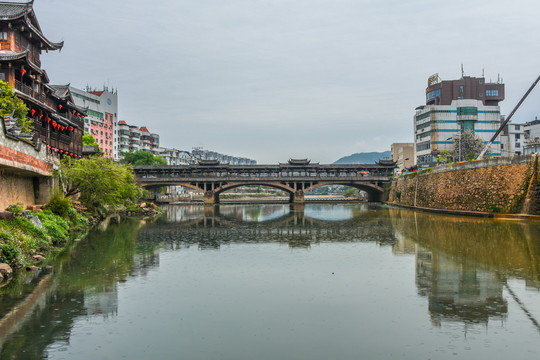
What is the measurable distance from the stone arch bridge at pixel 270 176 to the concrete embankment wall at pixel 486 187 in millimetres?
31565

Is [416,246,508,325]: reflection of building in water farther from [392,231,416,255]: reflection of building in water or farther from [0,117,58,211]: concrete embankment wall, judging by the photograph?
[0,117,58,211]: concrete embankment wall

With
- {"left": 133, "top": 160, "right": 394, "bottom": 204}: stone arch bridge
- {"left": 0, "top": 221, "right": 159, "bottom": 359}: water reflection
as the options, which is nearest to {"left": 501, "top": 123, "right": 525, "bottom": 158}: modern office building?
{"left": 133, "top": 160, "right": 394, "bottom": 204}: stone arch bridge

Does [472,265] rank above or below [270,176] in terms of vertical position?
below

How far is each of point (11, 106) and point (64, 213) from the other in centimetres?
824

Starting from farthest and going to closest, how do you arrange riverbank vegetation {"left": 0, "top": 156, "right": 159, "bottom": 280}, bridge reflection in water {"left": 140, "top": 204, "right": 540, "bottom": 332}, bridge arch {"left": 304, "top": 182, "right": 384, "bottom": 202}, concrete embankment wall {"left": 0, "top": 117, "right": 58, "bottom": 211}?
bridge arch {"left": 304, "top": 182, "right": 384, "bottom": 202} < concrete embankment wall {"left": 0, "top": 117, "right": 58, "bottom": 211} < riverbank vegetation {"left": 0, "top": 156, "right": 159, "bottom": 280} < bridge reflection in water {"left": 140, "top": 204, "right": 540, "bottom": 332}

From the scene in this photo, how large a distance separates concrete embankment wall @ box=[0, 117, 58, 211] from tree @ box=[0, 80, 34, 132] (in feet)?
7.24

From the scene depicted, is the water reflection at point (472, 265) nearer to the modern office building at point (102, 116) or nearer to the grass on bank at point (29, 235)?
the grass on bank at point (29, 235)

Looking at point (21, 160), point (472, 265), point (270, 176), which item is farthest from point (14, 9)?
point (270, 176)

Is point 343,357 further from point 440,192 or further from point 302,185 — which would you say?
point 302,185

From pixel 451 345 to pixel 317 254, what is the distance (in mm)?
14148

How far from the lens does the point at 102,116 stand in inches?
4471

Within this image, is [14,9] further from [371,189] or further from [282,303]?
[371,189]

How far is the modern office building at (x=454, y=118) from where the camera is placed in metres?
99.8

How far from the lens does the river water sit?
1165 cm
